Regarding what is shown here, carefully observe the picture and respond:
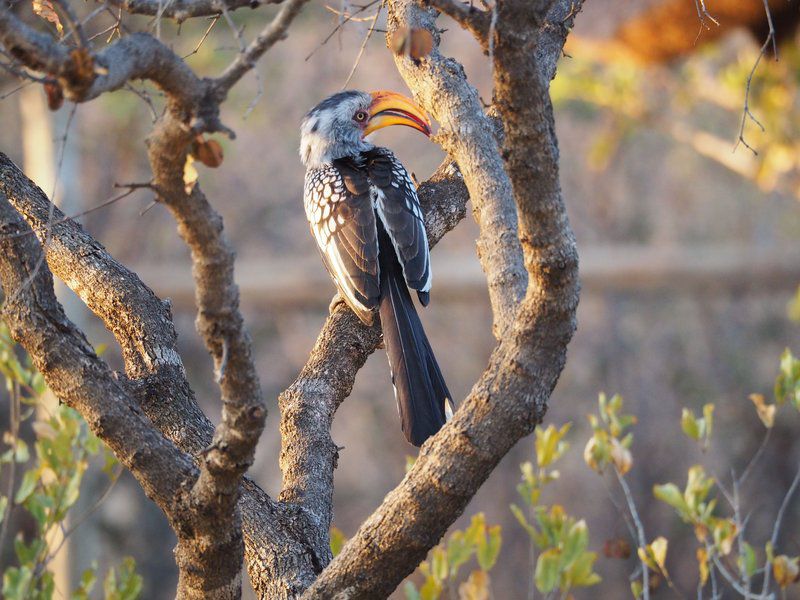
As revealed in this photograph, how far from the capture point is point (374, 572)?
1832 millimetres

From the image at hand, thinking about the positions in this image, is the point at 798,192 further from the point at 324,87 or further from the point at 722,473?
the point at 324,87

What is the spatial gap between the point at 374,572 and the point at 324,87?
8.43m

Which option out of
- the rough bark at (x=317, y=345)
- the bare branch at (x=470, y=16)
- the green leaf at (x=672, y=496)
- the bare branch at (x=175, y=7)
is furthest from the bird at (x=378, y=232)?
the bare branch at (x=470, y=16)

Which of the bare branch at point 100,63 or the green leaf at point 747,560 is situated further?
the green leaf at point 747,560

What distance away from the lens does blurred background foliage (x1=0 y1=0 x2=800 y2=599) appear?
245 inches

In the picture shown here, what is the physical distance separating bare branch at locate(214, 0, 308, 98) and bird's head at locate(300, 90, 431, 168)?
241 cm

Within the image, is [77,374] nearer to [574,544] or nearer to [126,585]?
[126,585]

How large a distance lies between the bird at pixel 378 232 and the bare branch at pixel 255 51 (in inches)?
52.6

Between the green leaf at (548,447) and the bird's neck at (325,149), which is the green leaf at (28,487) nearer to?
the green leaf at (548,447)

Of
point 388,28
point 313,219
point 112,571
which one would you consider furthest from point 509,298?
Answer: point 313,219

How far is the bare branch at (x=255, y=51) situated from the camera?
1.33 metres

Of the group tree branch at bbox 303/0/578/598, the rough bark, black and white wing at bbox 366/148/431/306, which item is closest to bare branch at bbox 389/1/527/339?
the rough bark

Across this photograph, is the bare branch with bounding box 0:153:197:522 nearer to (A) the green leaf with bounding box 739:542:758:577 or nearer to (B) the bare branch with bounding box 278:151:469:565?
(B) the bare branch with bounding box 278:151:469:565

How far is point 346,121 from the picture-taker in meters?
3.86
